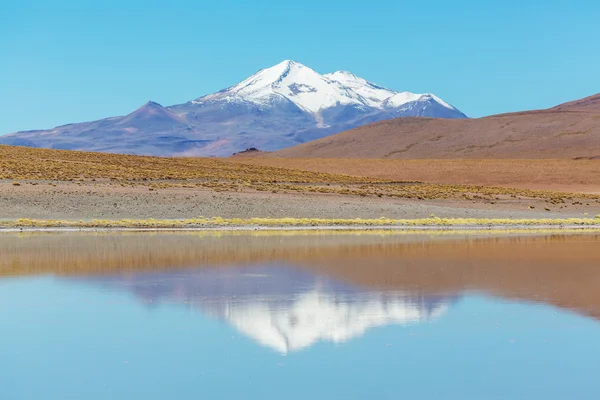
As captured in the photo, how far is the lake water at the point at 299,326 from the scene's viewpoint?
8.83 meters

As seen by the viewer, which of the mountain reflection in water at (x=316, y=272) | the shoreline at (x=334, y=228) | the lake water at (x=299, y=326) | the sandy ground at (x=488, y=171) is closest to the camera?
the lake water at (x=299, y=326)

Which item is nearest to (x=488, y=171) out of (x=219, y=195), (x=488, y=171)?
(x=488, y=171)

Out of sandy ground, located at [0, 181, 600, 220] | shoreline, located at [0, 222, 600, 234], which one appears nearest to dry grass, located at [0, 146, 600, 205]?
sandy ground, located at [0, 181, 600, 220]

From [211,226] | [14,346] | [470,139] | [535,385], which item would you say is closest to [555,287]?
[535,385]

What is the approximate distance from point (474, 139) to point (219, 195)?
81612mm

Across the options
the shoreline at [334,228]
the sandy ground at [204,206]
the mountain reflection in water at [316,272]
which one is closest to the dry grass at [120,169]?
the sandy ground at [204,206]

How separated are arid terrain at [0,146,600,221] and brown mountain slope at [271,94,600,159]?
49.3 meters

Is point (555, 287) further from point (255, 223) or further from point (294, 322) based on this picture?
point (255, 223)

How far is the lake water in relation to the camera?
29.0 ft

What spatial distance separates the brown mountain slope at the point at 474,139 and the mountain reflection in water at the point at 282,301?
8618cm

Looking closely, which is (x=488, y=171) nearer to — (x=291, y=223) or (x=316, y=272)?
A: (x=291, y=223)

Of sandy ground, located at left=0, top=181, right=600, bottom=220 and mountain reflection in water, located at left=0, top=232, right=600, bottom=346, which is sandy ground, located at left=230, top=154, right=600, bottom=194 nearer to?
sandy ground, located at left=0, top=181, right=600, bottom=220

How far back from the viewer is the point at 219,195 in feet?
144

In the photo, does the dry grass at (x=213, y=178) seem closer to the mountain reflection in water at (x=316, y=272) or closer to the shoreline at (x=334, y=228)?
the shoreline at (x=334, y=228)
